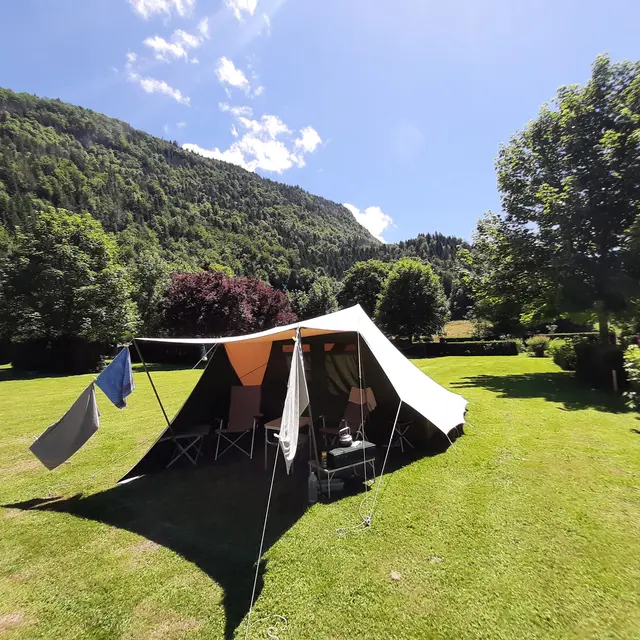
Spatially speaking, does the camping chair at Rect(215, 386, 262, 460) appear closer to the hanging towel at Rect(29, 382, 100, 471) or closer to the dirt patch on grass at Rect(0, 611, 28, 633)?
the hanging towel at Rect(29, 382, 100, 471)

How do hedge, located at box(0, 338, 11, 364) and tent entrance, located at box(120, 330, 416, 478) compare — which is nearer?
tent entrance, located at box(120, 330, 416, 478)

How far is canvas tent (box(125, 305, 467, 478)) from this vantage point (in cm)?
578

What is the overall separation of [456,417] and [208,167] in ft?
471

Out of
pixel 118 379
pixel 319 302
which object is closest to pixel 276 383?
pixel 118 379

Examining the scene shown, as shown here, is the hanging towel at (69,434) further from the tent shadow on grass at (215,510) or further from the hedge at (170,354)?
the hedge at (170,354)

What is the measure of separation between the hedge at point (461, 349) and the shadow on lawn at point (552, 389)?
37.1 ft

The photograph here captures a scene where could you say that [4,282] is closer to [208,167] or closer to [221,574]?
[221,574]

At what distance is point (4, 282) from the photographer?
1880 centimetres

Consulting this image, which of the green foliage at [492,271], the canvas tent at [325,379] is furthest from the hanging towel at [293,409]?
the green foliage at [492,271]

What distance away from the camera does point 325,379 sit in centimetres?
678

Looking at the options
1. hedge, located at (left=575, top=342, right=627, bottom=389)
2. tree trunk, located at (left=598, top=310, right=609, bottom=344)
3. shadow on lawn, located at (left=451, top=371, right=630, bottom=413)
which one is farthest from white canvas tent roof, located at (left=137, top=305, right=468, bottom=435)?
tree trunk, located at (left=598, top=310, right=609, bottom=344)

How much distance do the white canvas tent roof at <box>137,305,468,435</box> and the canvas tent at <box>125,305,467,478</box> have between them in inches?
0.6

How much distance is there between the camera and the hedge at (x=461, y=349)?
87.7 ft

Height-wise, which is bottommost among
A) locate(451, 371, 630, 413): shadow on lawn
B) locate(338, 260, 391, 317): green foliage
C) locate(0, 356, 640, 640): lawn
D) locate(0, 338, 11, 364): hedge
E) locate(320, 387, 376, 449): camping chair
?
locate(451, 371, 630, 413): shadow on lawn
